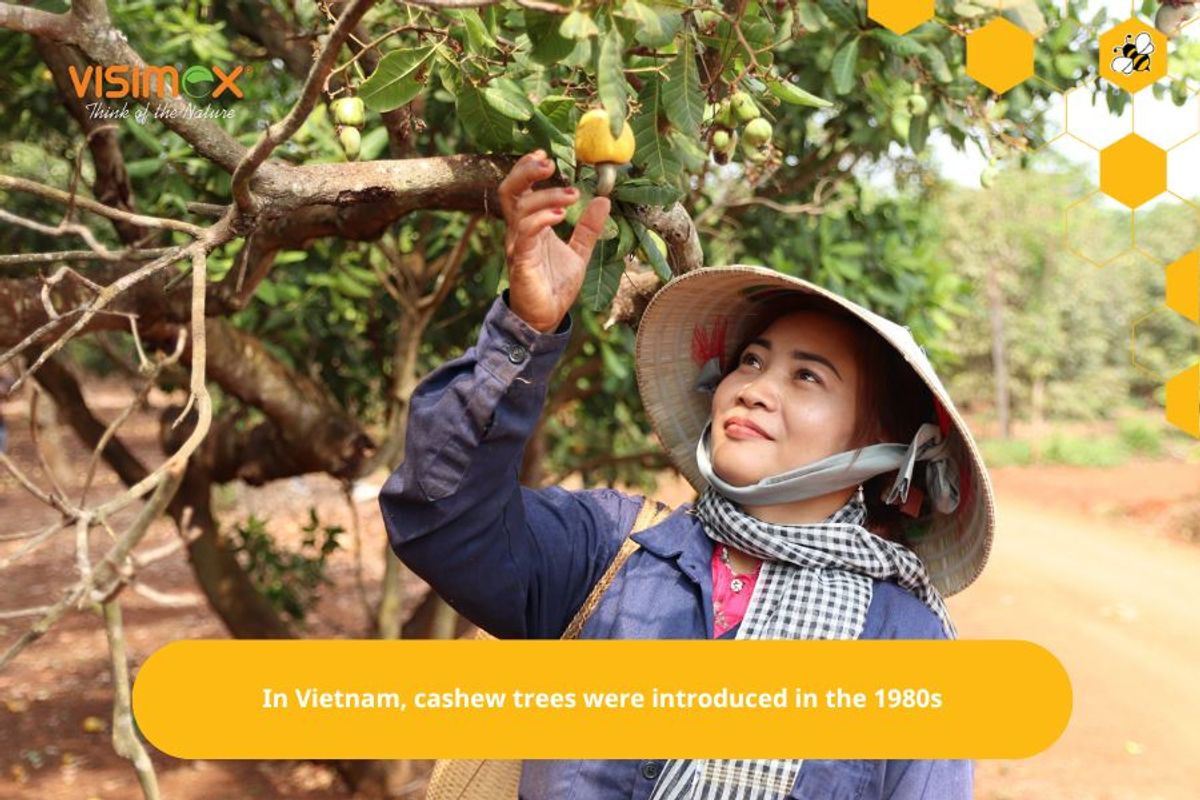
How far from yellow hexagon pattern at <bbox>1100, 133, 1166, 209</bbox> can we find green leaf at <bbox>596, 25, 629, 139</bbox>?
146 centimetres

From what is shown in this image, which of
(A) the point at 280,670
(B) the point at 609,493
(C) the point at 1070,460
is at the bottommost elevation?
(C) the point at 1070,460

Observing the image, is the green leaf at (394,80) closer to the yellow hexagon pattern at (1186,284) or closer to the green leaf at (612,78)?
the green leaf at (612,78)

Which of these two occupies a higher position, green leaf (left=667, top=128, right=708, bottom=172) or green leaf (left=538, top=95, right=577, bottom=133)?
green leaf (left=538, top=95, right=577, bottom=133)

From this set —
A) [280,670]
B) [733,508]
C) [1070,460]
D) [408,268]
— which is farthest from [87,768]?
[1070,460]

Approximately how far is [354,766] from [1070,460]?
12296mm

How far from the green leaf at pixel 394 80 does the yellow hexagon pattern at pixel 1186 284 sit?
5.52ft

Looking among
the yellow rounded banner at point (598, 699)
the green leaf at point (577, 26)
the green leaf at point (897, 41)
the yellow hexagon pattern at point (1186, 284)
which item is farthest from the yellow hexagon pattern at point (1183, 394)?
the green leaf at point (577, 26)

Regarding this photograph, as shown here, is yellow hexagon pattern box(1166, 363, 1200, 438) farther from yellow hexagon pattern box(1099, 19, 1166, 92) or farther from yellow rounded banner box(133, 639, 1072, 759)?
yellow rounded banner box(133, 639, 1072, 759)

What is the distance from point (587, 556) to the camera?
62.1 inches

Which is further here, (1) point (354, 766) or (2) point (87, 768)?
(2) point (87, 768)

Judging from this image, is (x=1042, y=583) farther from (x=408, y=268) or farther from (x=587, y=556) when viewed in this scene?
(x=587, y=556)

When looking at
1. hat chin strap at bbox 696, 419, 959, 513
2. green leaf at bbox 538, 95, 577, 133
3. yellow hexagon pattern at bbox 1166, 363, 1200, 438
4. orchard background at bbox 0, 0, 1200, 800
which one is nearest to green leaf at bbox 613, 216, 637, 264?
orchard background at bbox 0, 0, 1200, 800

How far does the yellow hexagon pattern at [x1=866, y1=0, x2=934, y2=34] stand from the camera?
6.57 ft

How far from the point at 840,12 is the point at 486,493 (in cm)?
122
